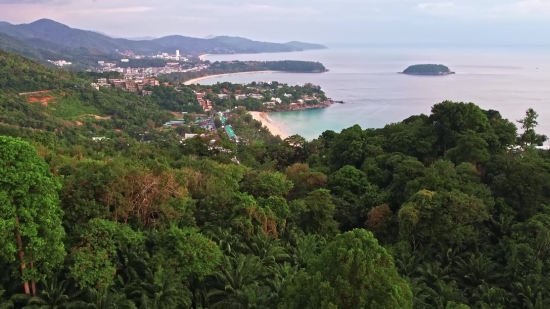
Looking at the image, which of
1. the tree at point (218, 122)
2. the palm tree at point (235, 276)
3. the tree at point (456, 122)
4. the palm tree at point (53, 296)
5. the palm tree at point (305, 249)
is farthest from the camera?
the tree at point (218, 122)

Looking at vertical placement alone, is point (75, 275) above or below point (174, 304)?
above

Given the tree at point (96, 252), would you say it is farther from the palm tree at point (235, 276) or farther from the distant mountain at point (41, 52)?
the distant mountain at point (41, 52)

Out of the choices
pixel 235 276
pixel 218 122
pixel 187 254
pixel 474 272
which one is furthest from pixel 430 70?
pixel 187 254

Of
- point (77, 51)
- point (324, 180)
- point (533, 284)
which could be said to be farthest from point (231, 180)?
point (77, 51)

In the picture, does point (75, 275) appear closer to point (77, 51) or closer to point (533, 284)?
point (533, 284)

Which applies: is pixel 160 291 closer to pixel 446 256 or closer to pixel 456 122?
pixel 446 256

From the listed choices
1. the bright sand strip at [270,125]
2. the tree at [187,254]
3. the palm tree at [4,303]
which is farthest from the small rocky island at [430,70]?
the palm tree at [4,303]
